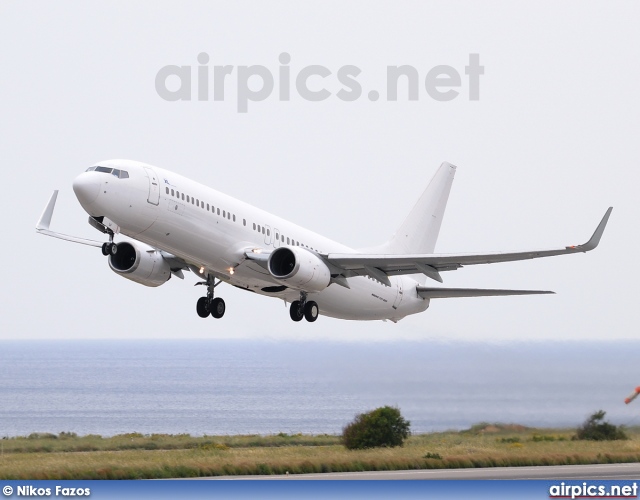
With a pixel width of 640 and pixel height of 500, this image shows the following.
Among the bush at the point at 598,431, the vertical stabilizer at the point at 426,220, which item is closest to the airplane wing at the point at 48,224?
the vertical stabilizer at the point at 426,220

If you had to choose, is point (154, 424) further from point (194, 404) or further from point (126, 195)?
point (126, 195)

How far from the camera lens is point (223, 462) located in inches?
1709

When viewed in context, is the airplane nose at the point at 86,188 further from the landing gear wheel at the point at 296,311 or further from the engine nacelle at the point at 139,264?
the landing gear wheel at the point at 296,311

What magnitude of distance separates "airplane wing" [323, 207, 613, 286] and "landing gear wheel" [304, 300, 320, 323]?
158 centimetres

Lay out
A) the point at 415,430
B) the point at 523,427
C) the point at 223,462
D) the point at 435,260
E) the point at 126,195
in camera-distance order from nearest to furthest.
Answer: the point at 126,195 → the point at 435,260 → the point at 223,462 → the point at 523,427 → the point at 415,430

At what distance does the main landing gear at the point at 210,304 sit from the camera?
1533 inches

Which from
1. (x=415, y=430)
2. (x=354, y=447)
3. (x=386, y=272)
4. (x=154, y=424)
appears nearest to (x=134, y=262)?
(x=386, y=272)

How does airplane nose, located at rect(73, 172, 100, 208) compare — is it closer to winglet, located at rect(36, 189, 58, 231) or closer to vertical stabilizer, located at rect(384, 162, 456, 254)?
winglet, located at rect(36, 189, 58, 231)

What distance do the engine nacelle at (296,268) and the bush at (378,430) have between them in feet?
61.1

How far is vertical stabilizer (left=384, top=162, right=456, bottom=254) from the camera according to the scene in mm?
47206

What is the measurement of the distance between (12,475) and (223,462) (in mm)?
8722

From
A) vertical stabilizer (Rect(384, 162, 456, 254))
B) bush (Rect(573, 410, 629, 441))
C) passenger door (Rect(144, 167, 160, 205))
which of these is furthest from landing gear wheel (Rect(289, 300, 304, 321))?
bush (Rect(573, 410, 629, 441))

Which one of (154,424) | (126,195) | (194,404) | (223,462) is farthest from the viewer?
(194,404)

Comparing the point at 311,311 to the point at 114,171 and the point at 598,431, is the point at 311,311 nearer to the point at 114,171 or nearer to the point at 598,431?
the point at 114,171
